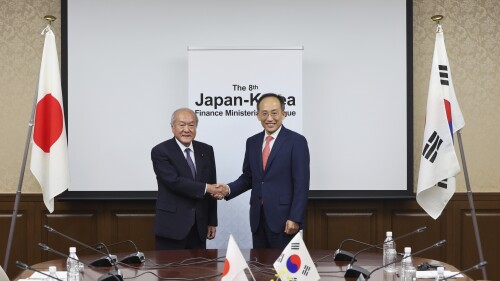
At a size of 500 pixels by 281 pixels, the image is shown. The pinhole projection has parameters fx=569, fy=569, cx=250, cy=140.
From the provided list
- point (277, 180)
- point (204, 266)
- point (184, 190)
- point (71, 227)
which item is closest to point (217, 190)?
point (184, 190)

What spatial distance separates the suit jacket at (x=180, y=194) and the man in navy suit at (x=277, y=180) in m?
0.32

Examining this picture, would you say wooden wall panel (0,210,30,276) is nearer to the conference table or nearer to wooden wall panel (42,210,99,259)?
wooden wall panel (42,210,99,259)

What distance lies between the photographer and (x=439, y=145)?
160 inches

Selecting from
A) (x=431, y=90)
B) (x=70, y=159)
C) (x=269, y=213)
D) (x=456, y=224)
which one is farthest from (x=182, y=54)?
(x=456, y=224)

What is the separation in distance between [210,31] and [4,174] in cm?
211

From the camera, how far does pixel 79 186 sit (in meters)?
4.63

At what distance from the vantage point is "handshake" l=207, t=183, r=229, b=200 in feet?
12.5

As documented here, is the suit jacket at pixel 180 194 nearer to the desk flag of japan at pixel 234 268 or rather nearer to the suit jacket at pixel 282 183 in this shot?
the suit jacket at pixel 282 183

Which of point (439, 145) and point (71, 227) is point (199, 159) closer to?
point (71, 227)

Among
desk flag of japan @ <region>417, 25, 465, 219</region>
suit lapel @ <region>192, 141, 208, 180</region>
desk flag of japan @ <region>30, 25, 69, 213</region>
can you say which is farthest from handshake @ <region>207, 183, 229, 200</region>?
desk flag of japan @ <region>417, 25, 465, 219</region>

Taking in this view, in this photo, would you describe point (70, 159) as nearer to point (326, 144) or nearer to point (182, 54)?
point (182, 54)

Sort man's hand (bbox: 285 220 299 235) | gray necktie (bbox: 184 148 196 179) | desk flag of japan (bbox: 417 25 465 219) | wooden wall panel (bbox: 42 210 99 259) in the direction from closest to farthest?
man's hand (bbox: 285 220 299 235), gray necktie (bbox: 184 148 196 179), desk flag of japan (bbox: 417 25 465 219), wooden wall panel (bbox: 42 210 99 259)

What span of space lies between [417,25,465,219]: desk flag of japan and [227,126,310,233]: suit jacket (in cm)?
94

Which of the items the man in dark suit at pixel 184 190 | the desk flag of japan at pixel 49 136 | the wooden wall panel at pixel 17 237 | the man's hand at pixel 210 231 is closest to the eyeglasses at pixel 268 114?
the man in dark suit at pixel 184 190
